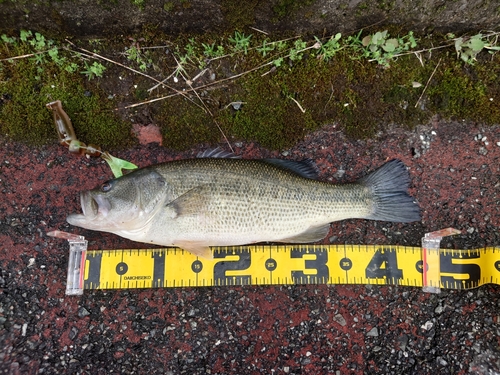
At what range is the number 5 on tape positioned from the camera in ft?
11.7

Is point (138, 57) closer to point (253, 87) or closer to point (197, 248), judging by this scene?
point (253, 87)

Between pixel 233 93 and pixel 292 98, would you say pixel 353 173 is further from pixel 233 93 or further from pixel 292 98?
pixel 233 93

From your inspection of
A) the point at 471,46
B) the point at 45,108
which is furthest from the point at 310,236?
the point at 45,108

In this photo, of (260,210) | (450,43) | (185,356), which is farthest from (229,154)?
(450,43)

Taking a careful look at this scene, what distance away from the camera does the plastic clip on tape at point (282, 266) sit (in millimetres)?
3553

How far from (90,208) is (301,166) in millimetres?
2022

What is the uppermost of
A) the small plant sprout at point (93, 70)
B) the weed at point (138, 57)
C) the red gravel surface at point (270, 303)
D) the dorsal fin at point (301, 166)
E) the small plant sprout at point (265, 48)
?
the small plant sprout at point (265, 48)

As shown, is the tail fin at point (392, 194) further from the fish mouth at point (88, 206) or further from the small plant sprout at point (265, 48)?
the fish mouth at point (88, 206)

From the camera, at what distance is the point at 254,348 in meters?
3.56

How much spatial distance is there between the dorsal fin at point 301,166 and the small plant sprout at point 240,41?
1.29 meters

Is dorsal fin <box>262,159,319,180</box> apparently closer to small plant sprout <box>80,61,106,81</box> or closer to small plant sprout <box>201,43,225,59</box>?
small plant sprout <box>201,43,225,59</box>

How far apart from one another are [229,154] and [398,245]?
2.00 m

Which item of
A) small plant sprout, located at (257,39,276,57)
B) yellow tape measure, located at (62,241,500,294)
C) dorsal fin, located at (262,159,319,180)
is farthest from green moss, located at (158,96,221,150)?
Answer: yellow tape measure, located at (62,241,500,294)

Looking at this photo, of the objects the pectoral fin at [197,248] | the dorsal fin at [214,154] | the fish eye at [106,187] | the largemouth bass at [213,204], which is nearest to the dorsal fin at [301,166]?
the largemouth bass at [213,204]
